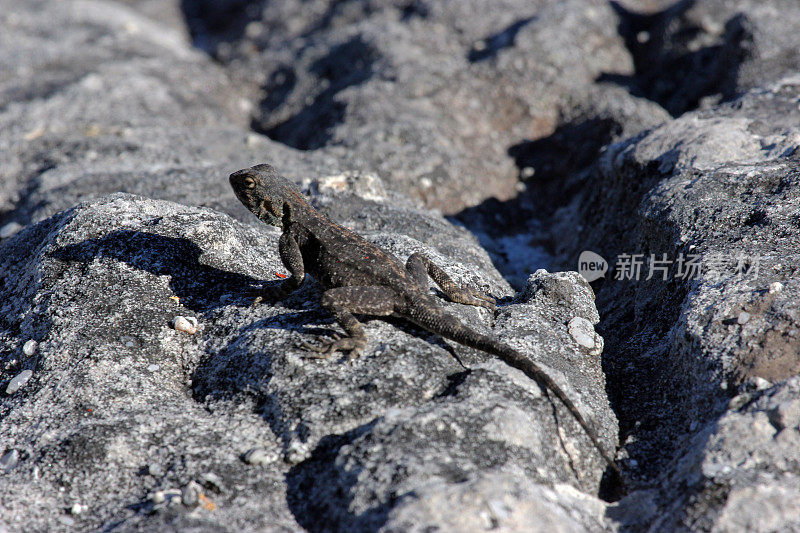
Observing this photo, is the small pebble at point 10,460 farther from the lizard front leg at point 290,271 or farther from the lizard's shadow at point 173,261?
the lizard front leg at point 290,271

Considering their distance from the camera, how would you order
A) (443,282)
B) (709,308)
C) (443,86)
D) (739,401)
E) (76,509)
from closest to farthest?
(76,509)
(739,401)
(709,308)
(443,282)
(443,86)

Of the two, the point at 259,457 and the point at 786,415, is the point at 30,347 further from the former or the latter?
the point at 786,415

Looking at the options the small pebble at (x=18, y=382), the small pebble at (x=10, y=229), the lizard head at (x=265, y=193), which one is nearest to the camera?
the small pebble at (x=18, y=382)

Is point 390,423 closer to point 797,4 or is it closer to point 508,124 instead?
point 508,124

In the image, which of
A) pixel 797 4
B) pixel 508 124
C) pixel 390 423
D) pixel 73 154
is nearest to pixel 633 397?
pixel 390 423

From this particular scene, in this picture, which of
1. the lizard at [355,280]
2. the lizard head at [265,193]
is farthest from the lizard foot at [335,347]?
the lizard head at [265,193]

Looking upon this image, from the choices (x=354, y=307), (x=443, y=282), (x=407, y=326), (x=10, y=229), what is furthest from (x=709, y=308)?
(x=10, y=229)

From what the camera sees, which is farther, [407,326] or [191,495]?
[407,326]

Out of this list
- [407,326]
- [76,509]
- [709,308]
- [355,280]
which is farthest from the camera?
[355,280]
